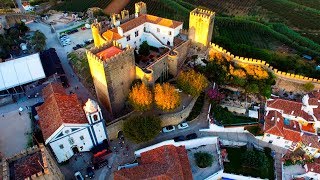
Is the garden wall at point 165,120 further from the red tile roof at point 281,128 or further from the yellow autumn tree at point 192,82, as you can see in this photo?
the red tile roof at point 281,128

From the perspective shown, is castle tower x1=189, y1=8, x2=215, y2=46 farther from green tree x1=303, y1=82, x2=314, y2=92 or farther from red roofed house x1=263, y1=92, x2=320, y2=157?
green tree x1=303, y1=82, x2=314, y2=92

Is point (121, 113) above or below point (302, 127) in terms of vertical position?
above

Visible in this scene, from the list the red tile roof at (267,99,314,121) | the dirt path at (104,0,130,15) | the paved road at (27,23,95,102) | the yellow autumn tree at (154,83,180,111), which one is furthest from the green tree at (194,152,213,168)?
the dirt path at (104,0,130,15)

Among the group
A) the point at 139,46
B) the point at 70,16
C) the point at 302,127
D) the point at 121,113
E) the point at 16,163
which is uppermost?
the point at 70,16

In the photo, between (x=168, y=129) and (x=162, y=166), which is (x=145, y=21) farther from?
(x=162, y=166)

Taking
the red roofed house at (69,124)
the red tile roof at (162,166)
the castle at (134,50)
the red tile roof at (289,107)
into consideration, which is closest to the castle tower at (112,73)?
the castle at (134,50)

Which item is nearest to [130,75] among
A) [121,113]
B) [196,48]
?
[121,113]

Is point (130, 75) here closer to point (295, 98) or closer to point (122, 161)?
point (122, 161)

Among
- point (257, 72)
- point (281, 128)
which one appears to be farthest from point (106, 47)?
point (281, 128)
